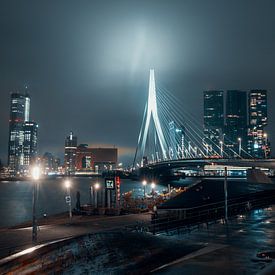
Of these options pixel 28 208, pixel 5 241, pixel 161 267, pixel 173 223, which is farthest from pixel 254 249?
pixel 28 208

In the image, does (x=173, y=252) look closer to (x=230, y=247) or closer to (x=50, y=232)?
(x=230, y=247)

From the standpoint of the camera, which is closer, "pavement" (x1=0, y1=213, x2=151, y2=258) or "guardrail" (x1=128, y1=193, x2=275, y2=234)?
"pavement" (x1=0, y1=213, x2=151, y2=258)

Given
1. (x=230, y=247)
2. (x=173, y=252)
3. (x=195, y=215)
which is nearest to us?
(x=173, y=252)

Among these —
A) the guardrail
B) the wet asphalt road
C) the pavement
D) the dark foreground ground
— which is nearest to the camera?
the wet asphalt road

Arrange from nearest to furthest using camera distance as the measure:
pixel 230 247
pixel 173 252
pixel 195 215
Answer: pixel 173 252 < pixel 230 247 < pixel 195 215

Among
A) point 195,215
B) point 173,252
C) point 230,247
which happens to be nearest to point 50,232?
point 173,252

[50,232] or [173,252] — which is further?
[50,232]

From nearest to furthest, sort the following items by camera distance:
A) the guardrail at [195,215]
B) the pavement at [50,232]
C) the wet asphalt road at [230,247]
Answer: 1. the wet asphalt road at [230,247]
2. the pavement at [50,232]
3. the guardrail at [195,215]

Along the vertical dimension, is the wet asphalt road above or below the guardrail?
below

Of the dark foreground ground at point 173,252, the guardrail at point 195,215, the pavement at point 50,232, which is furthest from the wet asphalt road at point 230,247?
the pavement at point 50,232

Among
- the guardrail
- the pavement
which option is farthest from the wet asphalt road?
the pavement

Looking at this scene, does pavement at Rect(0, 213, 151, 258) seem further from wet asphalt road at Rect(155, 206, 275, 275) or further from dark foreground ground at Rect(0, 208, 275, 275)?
wet asphalt road at Rect(155, 206, 275, 275)

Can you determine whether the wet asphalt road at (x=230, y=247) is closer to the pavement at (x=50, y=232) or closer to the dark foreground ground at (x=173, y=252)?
the dark foreground ground at (x=173, y=252)

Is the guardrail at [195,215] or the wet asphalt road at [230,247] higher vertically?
the guardrail at [195,215]
